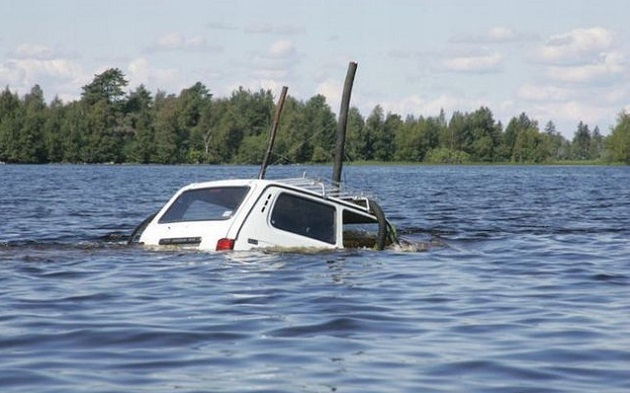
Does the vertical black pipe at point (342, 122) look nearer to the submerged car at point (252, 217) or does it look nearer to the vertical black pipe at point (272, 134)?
the vertical black pipe at point (272, 134)

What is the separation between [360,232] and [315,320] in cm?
770

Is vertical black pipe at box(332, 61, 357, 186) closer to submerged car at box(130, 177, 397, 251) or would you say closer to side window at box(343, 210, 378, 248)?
side window at box(343, 210, 378, 248)

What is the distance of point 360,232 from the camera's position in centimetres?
2130

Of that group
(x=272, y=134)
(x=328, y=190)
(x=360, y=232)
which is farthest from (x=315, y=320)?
(x=272, y=134)

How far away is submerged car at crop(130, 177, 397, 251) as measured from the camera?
1869 cm

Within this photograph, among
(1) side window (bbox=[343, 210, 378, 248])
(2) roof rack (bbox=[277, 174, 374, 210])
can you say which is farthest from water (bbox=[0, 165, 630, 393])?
(2) roof rack (bbox=[277, 174, 374, 210])

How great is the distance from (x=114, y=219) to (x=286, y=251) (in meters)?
16.7

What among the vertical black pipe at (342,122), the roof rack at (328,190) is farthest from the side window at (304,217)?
the vertical black pipe at (342,122)

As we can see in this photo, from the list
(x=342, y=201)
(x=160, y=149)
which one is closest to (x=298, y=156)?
(x=160, y=149)

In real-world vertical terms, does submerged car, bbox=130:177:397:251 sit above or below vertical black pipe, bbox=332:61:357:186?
below

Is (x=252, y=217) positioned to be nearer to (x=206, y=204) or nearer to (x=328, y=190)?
(x=206, y=204)

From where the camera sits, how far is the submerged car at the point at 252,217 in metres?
18.7

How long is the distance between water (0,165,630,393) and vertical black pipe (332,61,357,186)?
18.6 ft

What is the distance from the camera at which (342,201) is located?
20172 mm
